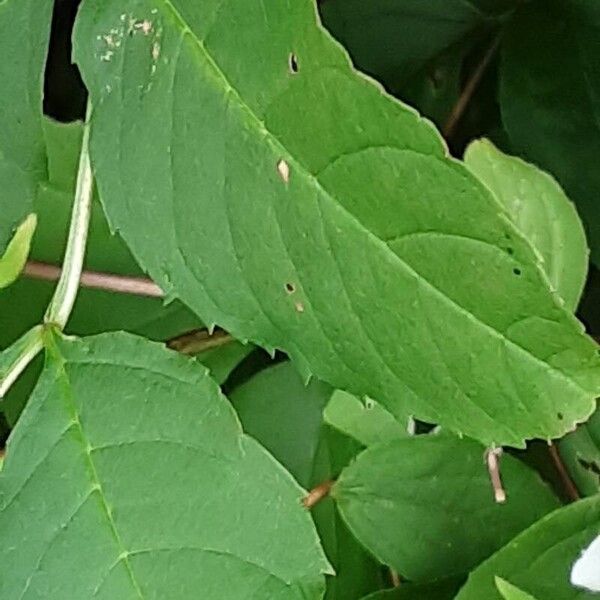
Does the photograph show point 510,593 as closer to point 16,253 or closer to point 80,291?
point 16,253

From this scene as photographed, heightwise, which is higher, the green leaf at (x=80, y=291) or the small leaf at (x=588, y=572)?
the green leaf at (x=80, y=291)

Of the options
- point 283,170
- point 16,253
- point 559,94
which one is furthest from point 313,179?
point 559,94

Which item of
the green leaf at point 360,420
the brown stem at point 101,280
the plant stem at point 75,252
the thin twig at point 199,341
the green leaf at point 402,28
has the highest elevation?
the plant stem at point 75,252

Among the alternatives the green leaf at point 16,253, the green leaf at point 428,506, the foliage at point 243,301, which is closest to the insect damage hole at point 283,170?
the foliage at point 243,301

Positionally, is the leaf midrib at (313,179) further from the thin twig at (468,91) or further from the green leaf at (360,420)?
the thin twig at (468,91)

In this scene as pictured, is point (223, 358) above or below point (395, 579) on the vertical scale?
above

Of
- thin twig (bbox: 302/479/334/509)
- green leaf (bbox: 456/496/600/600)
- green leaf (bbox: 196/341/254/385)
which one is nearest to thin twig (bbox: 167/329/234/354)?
green leaf (bbox: 196/341/254/385)

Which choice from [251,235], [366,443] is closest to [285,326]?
[251,235]
